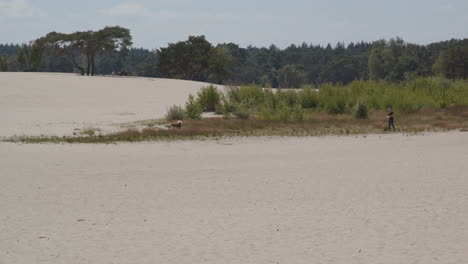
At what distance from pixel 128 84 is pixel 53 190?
4673 cm

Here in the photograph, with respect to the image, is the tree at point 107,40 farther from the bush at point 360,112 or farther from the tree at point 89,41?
the bush at point 360,112

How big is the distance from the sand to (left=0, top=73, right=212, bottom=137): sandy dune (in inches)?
299

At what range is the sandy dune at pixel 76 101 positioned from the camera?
27.0 metres

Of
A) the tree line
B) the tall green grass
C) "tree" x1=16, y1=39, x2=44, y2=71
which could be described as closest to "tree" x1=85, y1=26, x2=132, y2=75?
the tree line

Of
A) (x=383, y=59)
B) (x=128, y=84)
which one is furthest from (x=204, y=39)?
(x=383, y=59)

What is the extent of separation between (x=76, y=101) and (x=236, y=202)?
35.0m

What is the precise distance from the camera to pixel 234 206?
9.99m

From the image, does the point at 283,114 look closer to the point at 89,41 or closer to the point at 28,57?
the point at 89,41

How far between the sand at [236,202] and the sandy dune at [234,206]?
0.03 meters

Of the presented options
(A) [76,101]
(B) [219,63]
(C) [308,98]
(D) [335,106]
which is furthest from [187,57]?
(D) [335,106]

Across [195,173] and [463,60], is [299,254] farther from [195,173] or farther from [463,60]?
[463,60]

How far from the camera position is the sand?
289 inches

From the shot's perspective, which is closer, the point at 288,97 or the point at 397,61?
the point at 288,97

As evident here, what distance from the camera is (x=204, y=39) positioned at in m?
83.4
